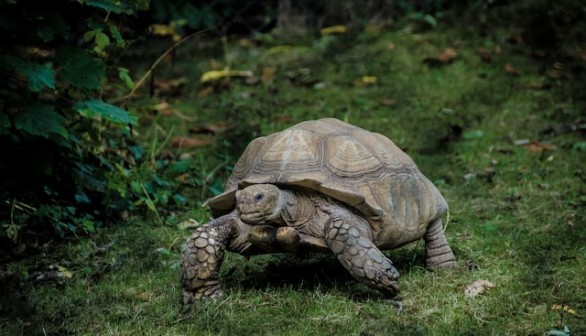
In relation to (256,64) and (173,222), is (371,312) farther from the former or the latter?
(256,64)

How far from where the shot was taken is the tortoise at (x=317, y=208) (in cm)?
386

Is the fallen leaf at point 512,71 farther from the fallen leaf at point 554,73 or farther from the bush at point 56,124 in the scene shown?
the bush at point 56,124

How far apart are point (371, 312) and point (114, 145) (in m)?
3.04

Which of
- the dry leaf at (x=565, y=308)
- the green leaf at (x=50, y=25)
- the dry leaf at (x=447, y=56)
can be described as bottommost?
the dry leaf at (x=447, y=56)

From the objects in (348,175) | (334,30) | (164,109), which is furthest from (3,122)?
(334,30)

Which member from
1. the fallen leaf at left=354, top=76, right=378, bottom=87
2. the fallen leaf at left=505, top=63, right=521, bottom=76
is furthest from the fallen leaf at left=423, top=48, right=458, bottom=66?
the fallen leaf at left=354, top=76, right=378, bottom=87

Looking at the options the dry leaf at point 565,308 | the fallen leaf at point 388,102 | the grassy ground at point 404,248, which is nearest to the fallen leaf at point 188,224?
the grassy ground at point 404,248

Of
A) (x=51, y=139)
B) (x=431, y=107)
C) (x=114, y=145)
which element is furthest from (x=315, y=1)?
(x=51, y=139)

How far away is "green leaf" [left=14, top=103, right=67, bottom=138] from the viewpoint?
4.50 m

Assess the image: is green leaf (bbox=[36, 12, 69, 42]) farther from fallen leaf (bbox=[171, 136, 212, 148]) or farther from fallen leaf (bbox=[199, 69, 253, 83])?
fallen leaf (bbox=[199, 69, 253, 83])

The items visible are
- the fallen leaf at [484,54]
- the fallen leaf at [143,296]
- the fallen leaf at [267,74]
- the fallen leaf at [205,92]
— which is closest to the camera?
the fallen leaf at [143,296]

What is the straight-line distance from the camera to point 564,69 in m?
8.91

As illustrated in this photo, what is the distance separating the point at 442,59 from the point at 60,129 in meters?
5.67

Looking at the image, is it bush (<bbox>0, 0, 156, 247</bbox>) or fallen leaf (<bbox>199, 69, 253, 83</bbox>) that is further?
fallen leaf (<bbox>199, 69, 253, 83</bbox>)
